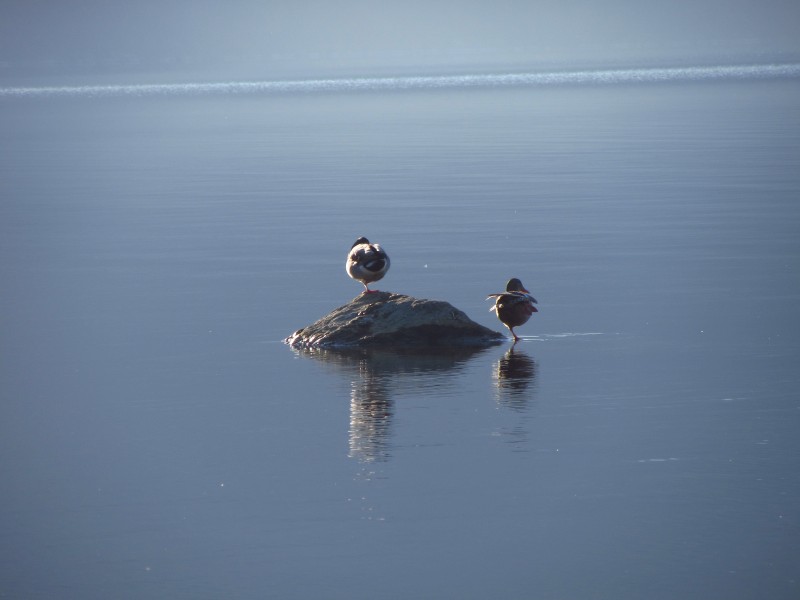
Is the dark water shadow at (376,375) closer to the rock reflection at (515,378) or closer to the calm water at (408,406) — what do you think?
the calm water at (408,406)

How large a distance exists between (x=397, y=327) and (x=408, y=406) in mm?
2579

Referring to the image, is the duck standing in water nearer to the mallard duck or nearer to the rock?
the rock

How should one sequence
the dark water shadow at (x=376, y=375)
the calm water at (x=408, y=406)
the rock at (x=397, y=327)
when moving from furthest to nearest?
the rock at (x=397, y=327), the dark water shadow at (x=376, y=375), the calm water at (x=408, y=406)

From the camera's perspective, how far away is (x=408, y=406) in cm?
1234

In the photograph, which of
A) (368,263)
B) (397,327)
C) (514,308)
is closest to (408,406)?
(397,327)

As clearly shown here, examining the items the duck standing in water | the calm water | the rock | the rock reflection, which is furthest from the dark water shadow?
the duck standing in water

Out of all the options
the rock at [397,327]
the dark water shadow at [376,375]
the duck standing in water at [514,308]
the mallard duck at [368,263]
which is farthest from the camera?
the mallard duck at [368,263]

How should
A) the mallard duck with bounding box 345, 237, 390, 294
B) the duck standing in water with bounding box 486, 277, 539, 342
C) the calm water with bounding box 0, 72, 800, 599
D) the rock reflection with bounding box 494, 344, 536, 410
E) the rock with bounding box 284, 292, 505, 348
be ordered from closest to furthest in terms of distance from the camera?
the calm water with bounding box 0, 72, 800, 599 < the rock reflection with bounding box 494, 344, 536, 410 < the rock with bounding box 284, 292, 505, 348 < the duck standing in water with bounding box 486, 277, 539, 342 < the mallard duck with bounding box 345, 237, 390, 294

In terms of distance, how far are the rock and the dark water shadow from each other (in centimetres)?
17

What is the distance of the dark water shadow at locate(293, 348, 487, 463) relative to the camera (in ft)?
37.3

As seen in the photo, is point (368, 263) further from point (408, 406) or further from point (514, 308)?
point (408, 406)

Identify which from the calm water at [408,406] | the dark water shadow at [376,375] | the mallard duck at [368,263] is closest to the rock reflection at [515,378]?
the calm water at [408,406]

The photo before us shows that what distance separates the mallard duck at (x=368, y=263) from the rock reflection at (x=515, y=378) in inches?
69.7

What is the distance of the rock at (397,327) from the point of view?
1483 centimetres
